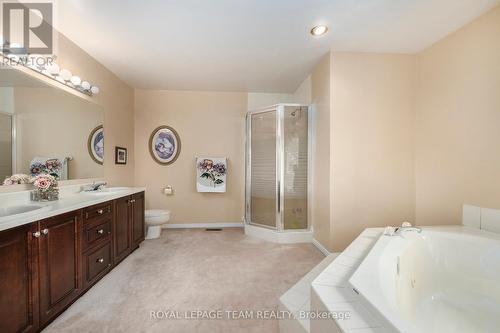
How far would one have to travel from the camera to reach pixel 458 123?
1990 mm

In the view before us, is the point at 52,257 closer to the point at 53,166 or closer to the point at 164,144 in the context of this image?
the point at 53,166

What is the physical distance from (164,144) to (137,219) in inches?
56.7

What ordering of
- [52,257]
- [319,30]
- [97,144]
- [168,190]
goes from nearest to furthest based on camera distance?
[52,257] < [319,30] < [97,144] < [168,190]

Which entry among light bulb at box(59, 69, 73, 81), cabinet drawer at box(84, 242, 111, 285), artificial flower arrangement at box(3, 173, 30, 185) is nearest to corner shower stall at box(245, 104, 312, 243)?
cabinet drawer at box(84, 242, 111, 285)

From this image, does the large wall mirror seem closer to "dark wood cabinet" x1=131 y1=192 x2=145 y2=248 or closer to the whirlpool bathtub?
"dark wood cabinet" x1=131 y1=192 x2=145 y2=248

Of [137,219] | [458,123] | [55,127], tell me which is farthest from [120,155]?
[458,123]

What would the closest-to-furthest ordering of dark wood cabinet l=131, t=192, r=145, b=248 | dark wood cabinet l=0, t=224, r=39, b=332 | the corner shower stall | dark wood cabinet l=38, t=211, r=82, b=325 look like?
dark wood cabinet l=0, t=224, r=39, b=332 → dark wood cabinet l=38, t=211, r=82, b=325 → dark wood cabinet l=131, t=192, r=145, b=248 → the corner shower stall

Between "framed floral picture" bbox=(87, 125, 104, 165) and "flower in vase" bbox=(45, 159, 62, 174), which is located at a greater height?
"framed floral picture" bbox=(87, 125, 104, 165)

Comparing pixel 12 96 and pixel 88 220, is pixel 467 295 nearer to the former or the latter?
pixel 88 220

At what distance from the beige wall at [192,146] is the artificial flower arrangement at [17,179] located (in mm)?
1931

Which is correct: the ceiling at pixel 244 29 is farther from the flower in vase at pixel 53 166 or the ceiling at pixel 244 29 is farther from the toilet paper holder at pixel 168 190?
the toilet paper holder at pixel 168 190

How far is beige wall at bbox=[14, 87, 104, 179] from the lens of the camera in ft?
5.56

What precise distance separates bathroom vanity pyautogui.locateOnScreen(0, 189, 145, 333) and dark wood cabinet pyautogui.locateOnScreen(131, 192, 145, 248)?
0.37 m

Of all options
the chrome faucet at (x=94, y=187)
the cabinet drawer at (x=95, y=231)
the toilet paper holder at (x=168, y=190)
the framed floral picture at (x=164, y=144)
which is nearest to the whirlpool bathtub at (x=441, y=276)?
the cabinet drawer at (x=95, y=231)
